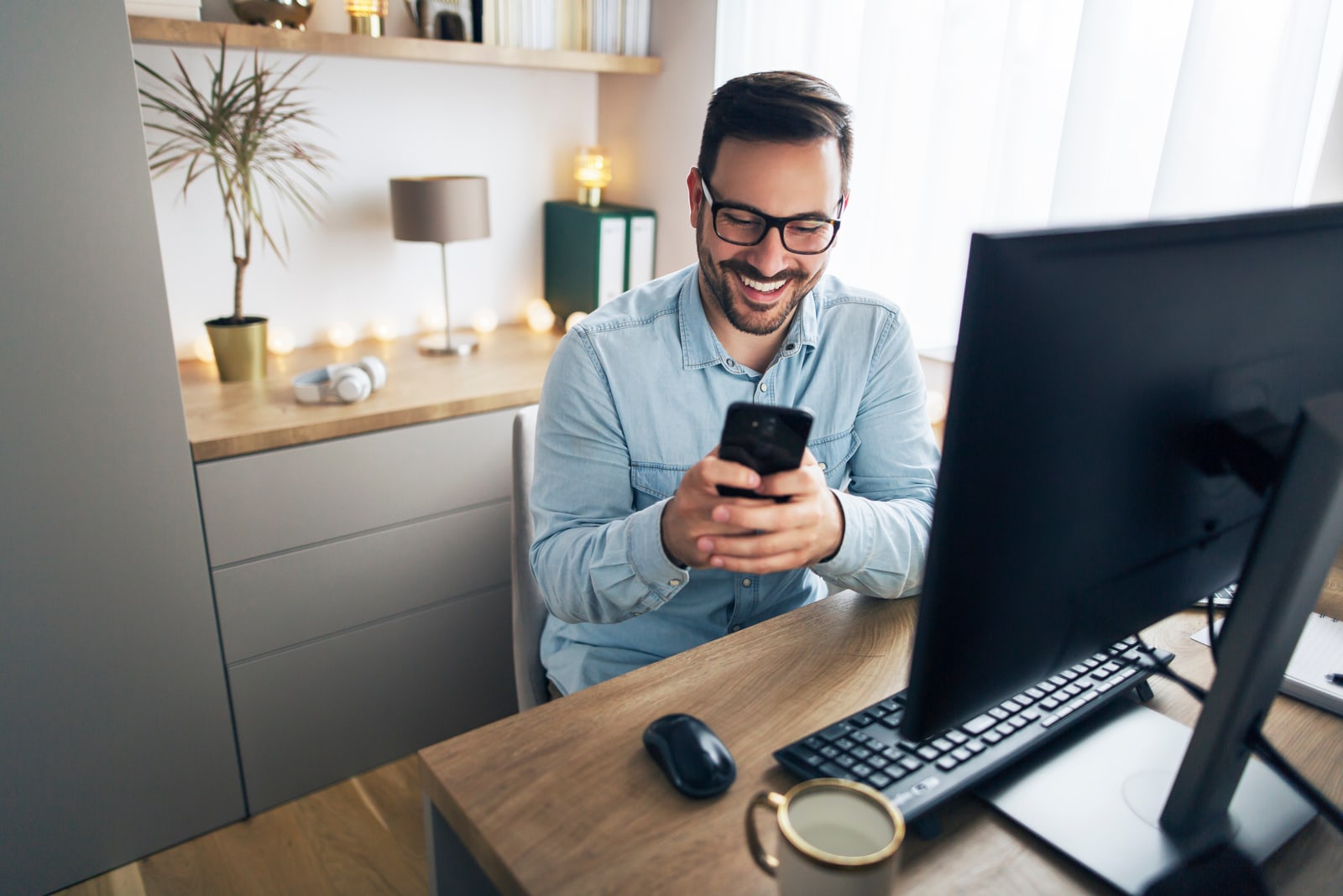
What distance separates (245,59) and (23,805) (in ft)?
5.14

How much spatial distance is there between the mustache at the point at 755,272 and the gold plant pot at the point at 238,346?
1198mm

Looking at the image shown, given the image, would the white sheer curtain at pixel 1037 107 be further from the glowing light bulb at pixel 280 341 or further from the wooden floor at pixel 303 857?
the wooden floor at pixel 303 857

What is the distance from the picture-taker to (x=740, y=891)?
636 mm

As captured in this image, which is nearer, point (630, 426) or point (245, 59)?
point (630, 426)

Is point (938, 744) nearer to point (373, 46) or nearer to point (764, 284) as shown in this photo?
point (764, 284)

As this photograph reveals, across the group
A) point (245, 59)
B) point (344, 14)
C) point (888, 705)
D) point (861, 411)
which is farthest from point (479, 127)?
Answer: point (888, 705)

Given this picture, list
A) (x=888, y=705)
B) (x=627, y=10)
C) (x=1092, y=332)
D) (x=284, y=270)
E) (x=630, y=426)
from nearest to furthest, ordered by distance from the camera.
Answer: (x=1092, y=332), (x=888, y=705), (x=630, y=426), (x=284, y=270), (x=627, y=10)

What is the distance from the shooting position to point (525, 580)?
4.25 feet

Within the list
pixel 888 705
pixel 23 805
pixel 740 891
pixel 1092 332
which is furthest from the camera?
pixel 23 805

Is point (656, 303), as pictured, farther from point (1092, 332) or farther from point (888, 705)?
point (1092, 332)

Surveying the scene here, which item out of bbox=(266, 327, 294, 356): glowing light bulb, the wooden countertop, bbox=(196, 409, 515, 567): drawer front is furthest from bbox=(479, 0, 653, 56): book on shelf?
bbox=(196, 409, 515, 567): drawer front

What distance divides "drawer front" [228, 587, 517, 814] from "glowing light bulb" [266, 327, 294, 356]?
737mm

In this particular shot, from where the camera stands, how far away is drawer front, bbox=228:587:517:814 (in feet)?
5.90

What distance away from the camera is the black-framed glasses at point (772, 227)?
1.14 m
